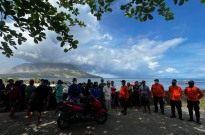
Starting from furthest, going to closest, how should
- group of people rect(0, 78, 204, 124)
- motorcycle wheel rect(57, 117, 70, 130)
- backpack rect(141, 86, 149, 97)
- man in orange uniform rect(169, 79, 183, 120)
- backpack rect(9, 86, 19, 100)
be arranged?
backpack rect(141, 86, 149, 97), man in orange uniform rect(169, 79, 183, 120), backpack rect(9, 86, 19, 100), group of people rect(0, 78, 204, 124), motorcycle wheel rect(57, 117, 70, 130)

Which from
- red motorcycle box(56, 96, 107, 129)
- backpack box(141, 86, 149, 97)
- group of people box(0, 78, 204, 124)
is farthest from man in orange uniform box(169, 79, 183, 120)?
red motorcycle box(56, 96, 107, 129)

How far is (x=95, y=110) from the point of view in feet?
35.8

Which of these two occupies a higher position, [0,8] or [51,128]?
[0,8]

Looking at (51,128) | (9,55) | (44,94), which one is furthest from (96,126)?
(9,55)

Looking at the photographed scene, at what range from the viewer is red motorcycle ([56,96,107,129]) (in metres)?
9.70

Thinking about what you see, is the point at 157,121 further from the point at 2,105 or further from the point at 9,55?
the point at 2,105

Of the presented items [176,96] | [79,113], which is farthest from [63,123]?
[176,96]

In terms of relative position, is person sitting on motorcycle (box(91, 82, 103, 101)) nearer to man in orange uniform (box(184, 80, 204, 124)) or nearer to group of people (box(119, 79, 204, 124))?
group of people (box(119, 79, 204, 124))

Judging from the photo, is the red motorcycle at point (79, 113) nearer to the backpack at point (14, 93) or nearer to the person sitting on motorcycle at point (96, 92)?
the person sitting on motorcycle at point (96, 92)

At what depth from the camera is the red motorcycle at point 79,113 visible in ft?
31.8

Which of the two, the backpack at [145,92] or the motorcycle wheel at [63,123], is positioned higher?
the backpack at [145,92]

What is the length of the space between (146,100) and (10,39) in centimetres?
1069

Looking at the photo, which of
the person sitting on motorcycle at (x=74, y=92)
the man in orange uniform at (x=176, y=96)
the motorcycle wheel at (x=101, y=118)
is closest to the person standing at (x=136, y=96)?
the man in orange uniform at (x=176, y=96)

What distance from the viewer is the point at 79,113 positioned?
1027cm
